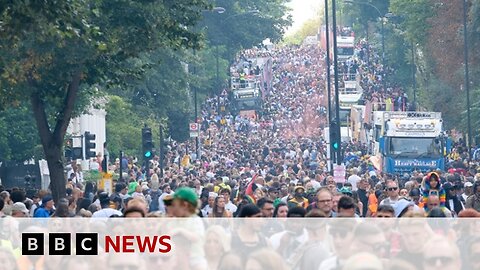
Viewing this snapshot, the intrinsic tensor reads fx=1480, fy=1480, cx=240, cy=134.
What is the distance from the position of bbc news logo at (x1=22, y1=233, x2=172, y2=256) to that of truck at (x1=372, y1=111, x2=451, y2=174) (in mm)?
35474

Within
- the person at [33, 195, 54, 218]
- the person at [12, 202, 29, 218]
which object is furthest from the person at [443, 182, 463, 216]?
the person at [12, 202, 29, 218]

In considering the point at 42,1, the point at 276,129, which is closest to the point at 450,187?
the point at 42,1

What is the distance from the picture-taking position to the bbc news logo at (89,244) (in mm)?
10352

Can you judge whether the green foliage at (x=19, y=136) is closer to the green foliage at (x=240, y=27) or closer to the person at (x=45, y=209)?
the person at (x=45, y=209)

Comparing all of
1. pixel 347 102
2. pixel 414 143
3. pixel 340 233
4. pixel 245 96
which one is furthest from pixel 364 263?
pixel 245 96

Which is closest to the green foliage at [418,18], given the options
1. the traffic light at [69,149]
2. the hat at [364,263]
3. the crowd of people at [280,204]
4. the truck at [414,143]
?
the crowd of people at [280,204]

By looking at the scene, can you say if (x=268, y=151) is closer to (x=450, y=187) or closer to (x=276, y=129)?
(x=276, y=129)

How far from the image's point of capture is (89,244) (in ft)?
36.8

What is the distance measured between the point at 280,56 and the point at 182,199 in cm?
13615

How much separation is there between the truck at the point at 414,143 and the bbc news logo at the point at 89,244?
35.5m

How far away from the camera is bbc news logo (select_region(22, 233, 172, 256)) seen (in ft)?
34.0

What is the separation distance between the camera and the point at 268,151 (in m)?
67.2

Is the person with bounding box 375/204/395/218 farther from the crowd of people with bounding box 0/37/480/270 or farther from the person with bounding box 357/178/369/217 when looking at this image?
the person with bounding box 357/178/369/217

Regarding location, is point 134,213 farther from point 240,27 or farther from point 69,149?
point 240,27
